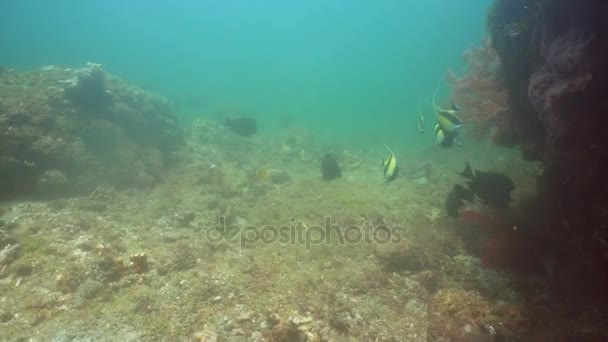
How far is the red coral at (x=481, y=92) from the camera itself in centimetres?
1138

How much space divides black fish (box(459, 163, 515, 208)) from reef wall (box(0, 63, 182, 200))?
10013 millimetres

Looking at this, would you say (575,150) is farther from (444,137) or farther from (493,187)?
(493,187)

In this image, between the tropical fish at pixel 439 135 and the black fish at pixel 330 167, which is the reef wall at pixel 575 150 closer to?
the tropical fish at pixel 439 135

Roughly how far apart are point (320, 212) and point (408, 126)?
1571 inches

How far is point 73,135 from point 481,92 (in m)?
14.6

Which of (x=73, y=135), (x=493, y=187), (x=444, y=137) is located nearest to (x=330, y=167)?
(x=493, y=187)

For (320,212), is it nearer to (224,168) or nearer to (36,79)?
(224,168)

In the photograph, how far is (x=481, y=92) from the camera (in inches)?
522

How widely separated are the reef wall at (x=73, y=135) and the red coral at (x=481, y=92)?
38.0 ft

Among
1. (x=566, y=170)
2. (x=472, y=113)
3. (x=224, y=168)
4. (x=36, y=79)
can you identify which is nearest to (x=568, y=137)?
(x=566, y=170)

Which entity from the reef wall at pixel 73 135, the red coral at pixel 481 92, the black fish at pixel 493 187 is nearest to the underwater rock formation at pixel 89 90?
the reef wall at pixel 73 135

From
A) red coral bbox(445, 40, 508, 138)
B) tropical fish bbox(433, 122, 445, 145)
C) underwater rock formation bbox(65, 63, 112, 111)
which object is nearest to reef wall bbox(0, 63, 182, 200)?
underwater rock formation bbox(65, 63, 112, 111)

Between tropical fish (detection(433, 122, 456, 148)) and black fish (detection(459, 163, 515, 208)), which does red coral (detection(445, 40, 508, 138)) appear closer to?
black fish (detection(459, 163, 515, 208))

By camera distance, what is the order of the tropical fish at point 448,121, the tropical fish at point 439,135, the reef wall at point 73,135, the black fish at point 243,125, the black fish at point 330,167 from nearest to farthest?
the tropical fish at point 448,121 → the tropical fish at point 439,135 → the reef wall at point 73,135 → the black fish at point 330,167 → the black fish at point 243,125
